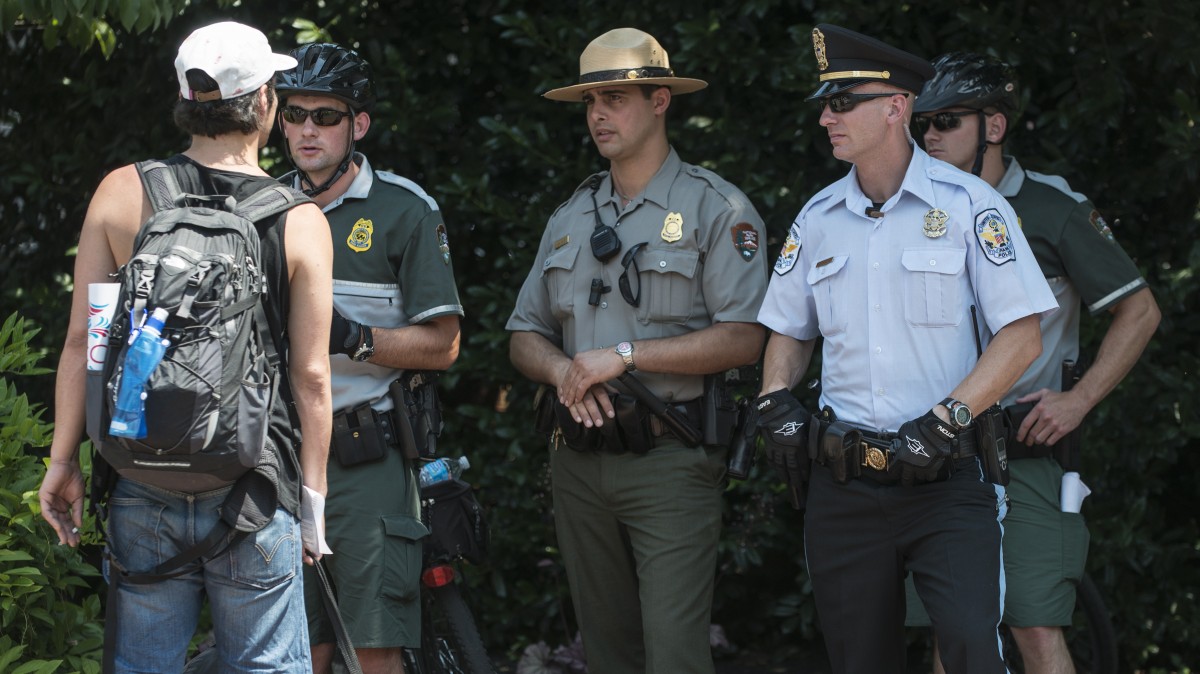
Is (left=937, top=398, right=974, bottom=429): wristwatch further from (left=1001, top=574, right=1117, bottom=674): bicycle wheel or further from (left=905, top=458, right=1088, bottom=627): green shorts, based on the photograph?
(left=1001, top=574, right=1117, bottom=674): bicycle wheel

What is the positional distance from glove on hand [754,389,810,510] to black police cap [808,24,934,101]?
0.83 m

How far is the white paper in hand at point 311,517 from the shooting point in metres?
3.21

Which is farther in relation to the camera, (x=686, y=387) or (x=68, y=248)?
(x=68, y=248)

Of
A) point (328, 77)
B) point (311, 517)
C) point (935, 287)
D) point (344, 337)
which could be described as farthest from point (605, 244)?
point (311, 517)

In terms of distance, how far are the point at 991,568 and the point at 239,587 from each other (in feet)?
5.93

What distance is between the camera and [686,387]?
14.0ft

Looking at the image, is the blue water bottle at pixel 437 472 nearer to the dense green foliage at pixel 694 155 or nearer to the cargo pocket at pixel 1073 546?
the dense green foliage at pixel 694 155

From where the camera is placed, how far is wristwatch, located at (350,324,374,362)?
396 cm

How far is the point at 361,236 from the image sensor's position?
420cm

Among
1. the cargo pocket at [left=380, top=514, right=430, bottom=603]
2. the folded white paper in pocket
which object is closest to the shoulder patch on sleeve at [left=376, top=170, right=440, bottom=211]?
the cargo pocket at [left=380, top=514, right=430, bottom=603]

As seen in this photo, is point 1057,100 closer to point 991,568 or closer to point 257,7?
point 991,568

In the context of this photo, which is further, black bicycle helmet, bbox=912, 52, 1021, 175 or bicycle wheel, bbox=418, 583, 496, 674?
black bicycle helmet, bbox=912, 52, 1021, 175

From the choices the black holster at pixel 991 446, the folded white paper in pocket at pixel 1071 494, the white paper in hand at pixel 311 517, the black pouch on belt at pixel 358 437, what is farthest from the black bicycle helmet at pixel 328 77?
the folded white paper in pocket at pixel 1071 494

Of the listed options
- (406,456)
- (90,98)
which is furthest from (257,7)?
(406,456)
